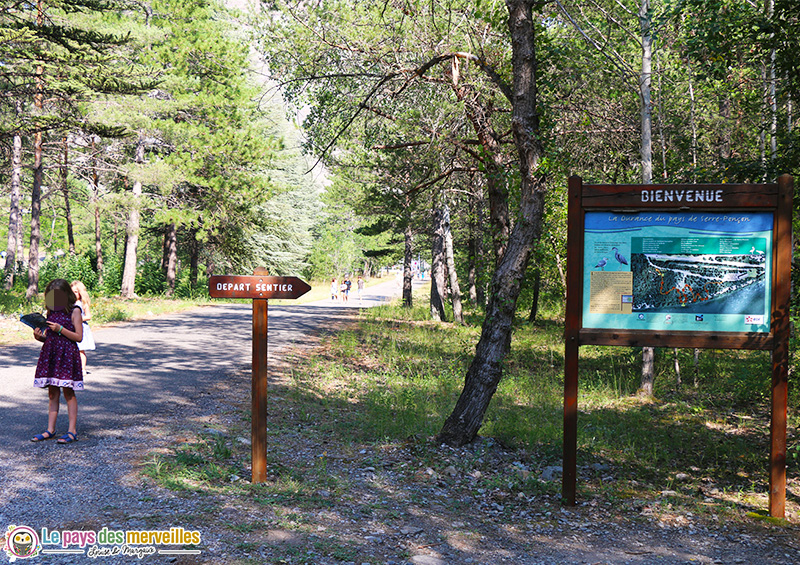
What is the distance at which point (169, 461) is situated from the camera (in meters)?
5.37

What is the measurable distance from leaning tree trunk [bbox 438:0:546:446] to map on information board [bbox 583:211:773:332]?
3.36 feet

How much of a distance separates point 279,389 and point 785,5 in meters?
7.95

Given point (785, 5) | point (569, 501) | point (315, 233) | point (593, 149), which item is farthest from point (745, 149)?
point (315, 233)

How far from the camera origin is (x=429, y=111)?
11.6 m

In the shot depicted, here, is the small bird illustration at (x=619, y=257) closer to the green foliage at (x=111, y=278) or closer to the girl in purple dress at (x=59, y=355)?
the girl in purple dress at (x=59, y=355)

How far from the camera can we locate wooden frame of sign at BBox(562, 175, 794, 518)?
5.21 metres

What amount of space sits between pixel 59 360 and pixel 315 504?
3.15 metres

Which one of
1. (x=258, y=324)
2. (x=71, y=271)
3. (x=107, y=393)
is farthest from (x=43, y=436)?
(x=71, y=271)

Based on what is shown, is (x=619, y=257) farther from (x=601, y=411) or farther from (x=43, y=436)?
(x=43, y=436)

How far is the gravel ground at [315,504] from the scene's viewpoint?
4.04 metres

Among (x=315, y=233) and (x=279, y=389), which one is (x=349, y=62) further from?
(x=315, y=233)

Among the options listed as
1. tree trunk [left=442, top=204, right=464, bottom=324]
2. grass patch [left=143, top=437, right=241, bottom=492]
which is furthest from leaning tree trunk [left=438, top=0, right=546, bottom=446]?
tree trunk [left=442, top=204, right=464, bottom=324]

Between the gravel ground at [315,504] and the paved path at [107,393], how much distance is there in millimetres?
29

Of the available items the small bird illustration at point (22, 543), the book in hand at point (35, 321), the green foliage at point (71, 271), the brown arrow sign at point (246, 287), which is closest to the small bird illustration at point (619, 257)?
the brown arrow sign at point (246, 287)
